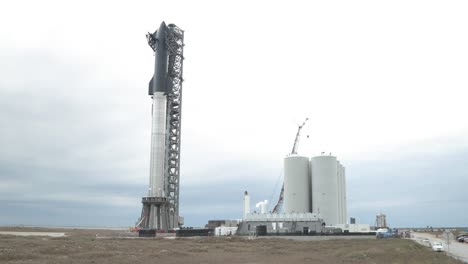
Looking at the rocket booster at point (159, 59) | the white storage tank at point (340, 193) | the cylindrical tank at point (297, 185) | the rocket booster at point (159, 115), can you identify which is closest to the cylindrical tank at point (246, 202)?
the cylindrical tank at point (297, 185)

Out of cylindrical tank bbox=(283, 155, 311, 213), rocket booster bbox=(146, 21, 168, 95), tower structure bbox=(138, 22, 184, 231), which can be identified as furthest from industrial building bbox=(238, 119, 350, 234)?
rocket booster bbox=(146, 21, 168, 95)

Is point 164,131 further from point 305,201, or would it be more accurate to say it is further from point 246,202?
point 305,201

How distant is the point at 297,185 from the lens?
4001 inches

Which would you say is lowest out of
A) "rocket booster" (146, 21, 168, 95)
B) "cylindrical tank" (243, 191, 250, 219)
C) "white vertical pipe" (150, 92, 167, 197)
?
"cylindrical tank" (243, 191, 250, 219)

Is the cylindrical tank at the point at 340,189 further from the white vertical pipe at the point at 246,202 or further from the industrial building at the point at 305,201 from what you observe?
the white vertical pipe at the point at 246,202

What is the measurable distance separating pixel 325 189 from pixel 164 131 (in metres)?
37.7

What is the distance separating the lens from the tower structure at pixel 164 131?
99.1 metres

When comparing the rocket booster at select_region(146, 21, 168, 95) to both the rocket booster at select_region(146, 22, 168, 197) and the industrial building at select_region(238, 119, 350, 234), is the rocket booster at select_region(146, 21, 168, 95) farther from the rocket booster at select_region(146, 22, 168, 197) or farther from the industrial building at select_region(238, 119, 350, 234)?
the industrial building at select_region(238, 119, 350, 234)

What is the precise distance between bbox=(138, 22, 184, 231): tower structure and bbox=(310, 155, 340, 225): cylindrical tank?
103 feet

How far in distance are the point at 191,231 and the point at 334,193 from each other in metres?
31.9

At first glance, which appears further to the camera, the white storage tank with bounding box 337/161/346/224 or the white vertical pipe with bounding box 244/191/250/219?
the white storage tank with bounding box 337/161/346/224

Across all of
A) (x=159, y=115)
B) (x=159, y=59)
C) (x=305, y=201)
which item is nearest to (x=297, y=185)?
(x=305, y=201)

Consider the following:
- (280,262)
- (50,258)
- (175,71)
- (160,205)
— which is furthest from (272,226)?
(50,258)

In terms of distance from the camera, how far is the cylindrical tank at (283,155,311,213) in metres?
101
